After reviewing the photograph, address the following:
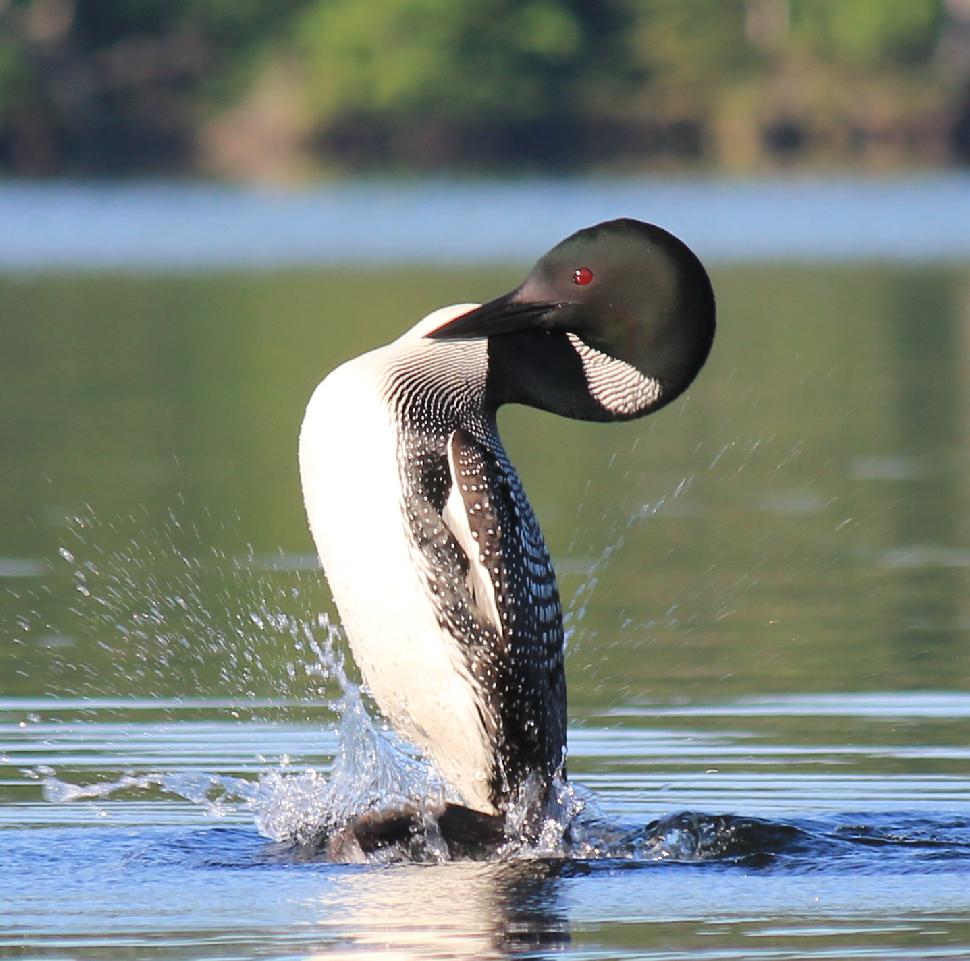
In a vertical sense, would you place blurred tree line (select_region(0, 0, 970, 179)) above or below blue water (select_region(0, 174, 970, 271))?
above

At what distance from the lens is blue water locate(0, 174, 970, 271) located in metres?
44.2

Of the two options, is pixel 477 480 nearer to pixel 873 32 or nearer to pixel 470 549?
pixel 470 549

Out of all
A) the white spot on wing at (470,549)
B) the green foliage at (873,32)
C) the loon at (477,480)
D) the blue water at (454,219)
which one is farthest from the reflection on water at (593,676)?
the green foliage at (873,32)

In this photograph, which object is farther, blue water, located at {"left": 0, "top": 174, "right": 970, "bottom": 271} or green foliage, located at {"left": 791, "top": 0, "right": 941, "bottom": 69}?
green foliage, located at {"left": 791, "top": 0, "right": 941, "bottom": 69}

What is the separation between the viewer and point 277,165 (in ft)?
285

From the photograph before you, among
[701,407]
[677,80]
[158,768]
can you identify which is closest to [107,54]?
[677,80]

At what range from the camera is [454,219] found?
54.5 m

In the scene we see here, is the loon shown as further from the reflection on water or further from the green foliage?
the green foliage

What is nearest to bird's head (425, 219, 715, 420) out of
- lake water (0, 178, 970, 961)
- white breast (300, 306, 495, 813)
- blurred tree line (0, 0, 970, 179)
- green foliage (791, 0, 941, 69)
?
white breast (300, 306, 495, 813)

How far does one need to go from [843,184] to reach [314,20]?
30.5 metres

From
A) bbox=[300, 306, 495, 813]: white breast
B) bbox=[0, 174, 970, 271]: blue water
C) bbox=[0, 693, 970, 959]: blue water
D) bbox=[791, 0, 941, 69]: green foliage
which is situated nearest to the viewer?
bbox=[0, 693, 970, 959]: blue water

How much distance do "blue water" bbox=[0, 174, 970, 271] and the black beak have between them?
31882mm

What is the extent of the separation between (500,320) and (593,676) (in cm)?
303

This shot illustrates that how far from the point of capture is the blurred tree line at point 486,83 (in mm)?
85750
